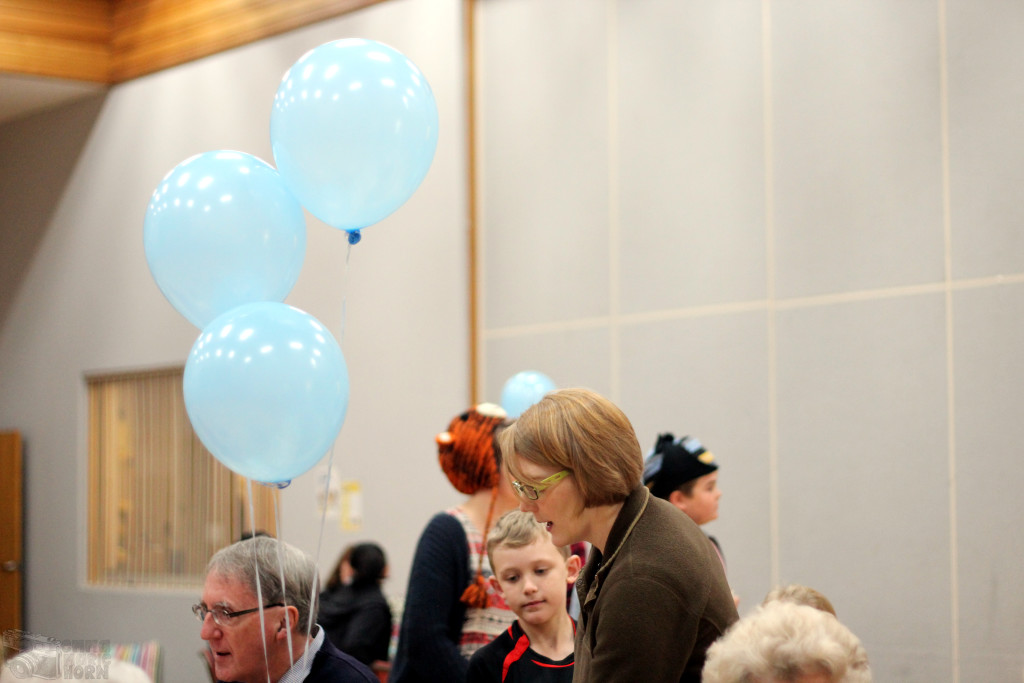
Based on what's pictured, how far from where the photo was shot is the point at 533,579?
95.4 inches

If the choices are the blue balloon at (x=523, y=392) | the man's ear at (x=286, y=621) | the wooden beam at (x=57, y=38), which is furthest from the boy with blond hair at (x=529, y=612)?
the wooden beam at (x=57, y=38)

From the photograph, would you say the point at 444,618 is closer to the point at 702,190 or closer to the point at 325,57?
the point at 325,57

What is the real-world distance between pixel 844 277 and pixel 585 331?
1.49 m

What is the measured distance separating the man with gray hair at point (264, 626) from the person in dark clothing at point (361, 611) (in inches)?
101

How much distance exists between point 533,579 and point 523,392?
4.82 feet

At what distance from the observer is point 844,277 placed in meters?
4.92

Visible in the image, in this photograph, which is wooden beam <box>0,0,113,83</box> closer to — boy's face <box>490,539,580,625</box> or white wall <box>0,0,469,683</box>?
white wall <box>0,0,469,683</box>

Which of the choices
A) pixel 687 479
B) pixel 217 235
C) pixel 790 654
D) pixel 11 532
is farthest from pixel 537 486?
pixel 11 532

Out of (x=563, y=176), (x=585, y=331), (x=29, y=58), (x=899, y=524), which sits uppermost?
(x=29, y=58)

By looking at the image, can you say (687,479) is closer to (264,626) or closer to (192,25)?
(264,626)

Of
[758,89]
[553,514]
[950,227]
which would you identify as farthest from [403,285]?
[553,514]

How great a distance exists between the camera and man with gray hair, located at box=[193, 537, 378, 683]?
243 centimetres

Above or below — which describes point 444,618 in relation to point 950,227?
below

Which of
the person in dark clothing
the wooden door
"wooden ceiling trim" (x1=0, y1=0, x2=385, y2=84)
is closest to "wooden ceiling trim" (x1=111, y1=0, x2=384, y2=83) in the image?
"wooden ceiling trim" (x1=0, y1=0, x2=385, y2=84)
